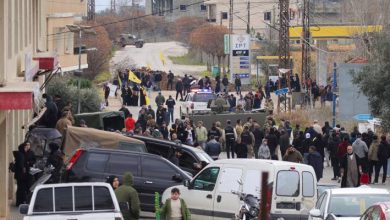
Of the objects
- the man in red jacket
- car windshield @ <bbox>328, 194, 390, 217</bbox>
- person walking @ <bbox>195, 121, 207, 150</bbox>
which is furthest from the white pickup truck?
car windshield @ <bbox>328, 194, 390, 217</bbox>

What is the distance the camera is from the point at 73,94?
45.0 meters

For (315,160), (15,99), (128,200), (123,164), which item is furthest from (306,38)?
(128,200)

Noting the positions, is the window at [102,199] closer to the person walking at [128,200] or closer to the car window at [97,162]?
the person walking at [128,200]

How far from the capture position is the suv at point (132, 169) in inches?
950

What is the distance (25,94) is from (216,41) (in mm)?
89685

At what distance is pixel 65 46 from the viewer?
55.1 m

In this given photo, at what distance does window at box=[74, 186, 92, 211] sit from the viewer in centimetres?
1847

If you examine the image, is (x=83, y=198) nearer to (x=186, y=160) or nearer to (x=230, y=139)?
(x=186, y=160)

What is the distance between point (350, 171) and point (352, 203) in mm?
11015

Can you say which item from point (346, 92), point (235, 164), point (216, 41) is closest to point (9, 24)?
point (235, 164)

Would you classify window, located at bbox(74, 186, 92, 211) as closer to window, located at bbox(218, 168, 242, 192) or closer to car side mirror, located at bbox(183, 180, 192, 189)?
window, located at bbox(218, 168, 242, 192)

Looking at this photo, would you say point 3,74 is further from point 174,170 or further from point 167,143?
point 167,143

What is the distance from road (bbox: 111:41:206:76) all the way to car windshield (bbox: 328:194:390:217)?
77.8 metres

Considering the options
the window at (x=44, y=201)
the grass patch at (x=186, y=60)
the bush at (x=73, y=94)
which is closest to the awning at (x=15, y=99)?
the window at (x=44, y=201)
